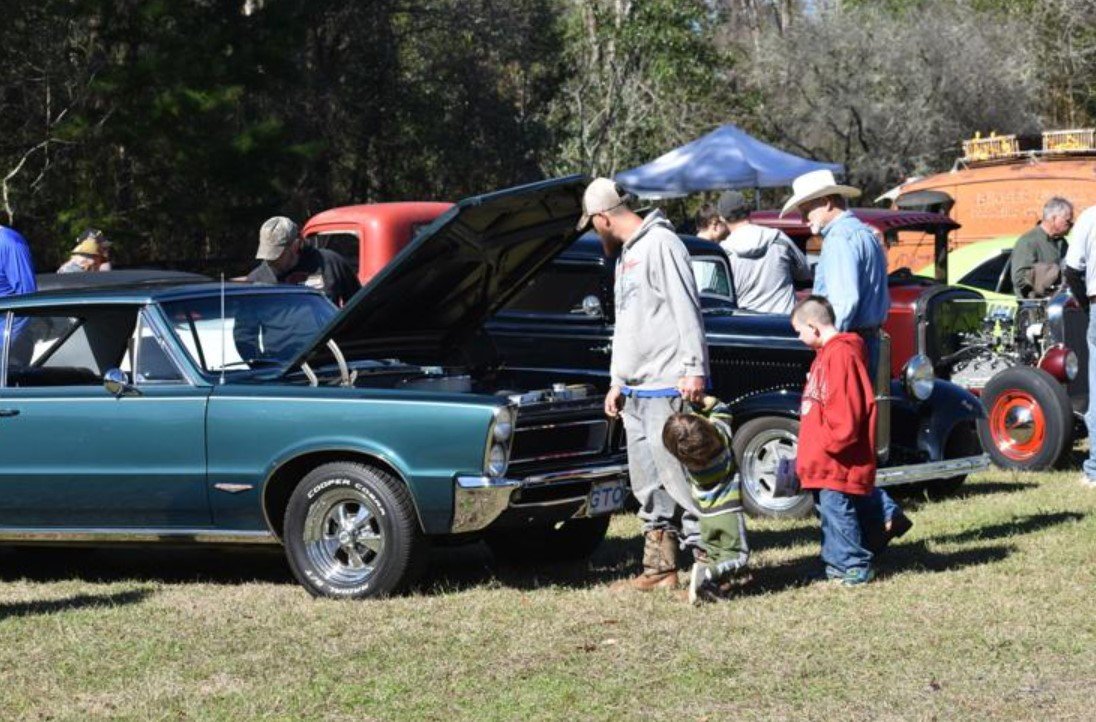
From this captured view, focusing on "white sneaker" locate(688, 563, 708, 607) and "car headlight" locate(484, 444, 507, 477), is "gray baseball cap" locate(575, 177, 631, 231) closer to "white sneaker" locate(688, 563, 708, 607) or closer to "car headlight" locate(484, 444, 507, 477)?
"car headlight" locate(484, 444, 507, 477)

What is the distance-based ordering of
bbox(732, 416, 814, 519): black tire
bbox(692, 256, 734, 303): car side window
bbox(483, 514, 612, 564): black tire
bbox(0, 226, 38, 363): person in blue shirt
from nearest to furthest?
bbox(483, 514, 612, 564): black tire
bbox(732, 416, 814, 519): black tire
bbox(692, 256, 734, 303): car side window
bbox(0, 226, 38, 363): person in blue shirt

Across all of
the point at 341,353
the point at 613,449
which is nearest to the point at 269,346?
the point at 341,353

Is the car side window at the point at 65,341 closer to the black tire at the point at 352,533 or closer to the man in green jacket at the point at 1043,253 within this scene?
Answer: the black tire at the point at 352,533

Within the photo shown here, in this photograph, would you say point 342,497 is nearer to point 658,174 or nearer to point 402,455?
point 402,455

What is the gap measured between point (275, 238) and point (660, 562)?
3831 millimetres

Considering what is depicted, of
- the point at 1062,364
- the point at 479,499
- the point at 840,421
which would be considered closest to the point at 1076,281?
the point at 1062,364

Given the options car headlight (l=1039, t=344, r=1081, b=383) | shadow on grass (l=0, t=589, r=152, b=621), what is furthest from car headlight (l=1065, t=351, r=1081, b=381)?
shadow on grass (l=0, t=589, r=152, b=621)

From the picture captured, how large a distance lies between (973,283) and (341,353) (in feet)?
31.0

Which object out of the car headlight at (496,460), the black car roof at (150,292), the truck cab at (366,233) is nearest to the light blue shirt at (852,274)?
the car headlight at (496,460)

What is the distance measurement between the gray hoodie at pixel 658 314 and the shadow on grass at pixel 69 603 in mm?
2581

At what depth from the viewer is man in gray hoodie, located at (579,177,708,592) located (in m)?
7.39

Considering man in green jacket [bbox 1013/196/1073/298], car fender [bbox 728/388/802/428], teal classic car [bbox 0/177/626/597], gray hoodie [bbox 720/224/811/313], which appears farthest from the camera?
man in green jacket [bbox 1013/196/1073/298]

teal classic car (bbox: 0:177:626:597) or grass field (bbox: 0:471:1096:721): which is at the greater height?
teal classic car (bbox: 0:177:626:597)

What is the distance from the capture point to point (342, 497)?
7625 mm
